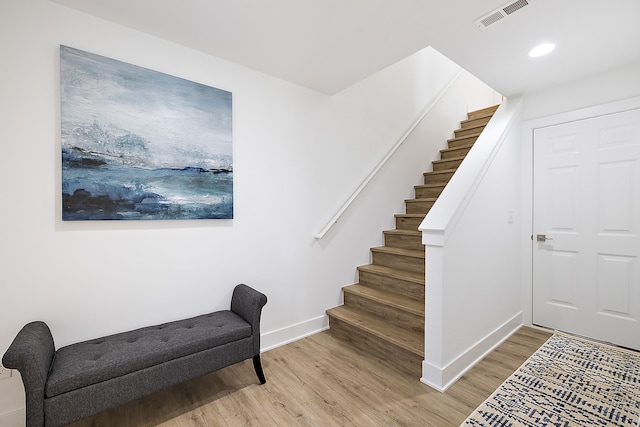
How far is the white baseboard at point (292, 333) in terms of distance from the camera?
2.51 meters

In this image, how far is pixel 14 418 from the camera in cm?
157

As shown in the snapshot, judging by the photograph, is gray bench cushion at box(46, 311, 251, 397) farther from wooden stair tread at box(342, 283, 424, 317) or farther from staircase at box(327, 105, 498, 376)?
wooden stair tread at box(342, 283, 424, 317)

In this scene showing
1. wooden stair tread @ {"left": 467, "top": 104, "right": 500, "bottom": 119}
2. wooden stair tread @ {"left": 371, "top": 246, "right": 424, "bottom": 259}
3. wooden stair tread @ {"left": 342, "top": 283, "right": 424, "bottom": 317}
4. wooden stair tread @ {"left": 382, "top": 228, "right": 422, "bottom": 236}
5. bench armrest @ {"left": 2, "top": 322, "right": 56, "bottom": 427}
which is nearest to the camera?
bench armrest @ {"left": 2, "top": 322, "right": 56, "bottom": 427}

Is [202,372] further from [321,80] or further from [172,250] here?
[321,80]

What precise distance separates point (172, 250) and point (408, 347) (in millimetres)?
1889

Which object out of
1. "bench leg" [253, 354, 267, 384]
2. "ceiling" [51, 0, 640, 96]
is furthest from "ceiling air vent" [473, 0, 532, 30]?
"bench leg" [253, 354, 267, 384]

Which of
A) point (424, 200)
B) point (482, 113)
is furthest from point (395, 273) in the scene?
point (482, 113)

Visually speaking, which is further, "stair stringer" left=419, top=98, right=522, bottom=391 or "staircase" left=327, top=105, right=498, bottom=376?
"staircase" left=327, top=105, right=498, bottom=376

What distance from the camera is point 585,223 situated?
2.63 meters

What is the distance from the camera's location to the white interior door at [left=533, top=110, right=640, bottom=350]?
7.95 feet

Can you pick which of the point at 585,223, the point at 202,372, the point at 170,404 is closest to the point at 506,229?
the point at 585,223

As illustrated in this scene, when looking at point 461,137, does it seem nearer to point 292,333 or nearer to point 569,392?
point 569,392

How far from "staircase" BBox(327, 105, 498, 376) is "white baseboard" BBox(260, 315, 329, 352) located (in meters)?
0.11

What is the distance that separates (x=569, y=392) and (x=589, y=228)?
1533 millimetres
